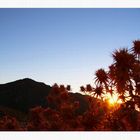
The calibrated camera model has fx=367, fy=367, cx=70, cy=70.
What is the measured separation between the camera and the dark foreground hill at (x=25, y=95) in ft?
220

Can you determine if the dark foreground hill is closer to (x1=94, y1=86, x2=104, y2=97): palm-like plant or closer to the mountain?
the mountain

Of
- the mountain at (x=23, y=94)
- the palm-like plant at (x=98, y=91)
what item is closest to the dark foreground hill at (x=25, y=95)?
the mountain at (x=23, y=94)

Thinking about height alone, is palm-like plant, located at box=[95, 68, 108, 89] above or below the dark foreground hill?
below

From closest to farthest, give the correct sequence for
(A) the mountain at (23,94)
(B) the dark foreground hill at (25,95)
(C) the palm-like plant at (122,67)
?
(C) the palm-like plant at (122,67) → (B) the dark foreground hill at (25,95) → (A) the mountain at (23,94)

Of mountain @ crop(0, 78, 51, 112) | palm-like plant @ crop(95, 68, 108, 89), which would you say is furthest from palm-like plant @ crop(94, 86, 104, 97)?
mountain @ crop(0, 78, 51, 112)

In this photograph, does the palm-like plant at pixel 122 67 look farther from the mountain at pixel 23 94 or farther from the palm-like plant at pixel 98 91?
the mountain at pixel 23 94

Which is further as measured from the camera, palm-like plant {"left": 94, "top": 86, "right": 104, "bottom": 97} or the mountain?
the mountain

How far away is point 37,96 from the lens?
71.1 m

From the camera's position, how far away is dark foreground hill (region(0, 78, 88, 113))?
6712 cm

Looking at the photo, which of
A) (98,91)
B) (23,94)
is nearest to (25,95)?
(23,94)

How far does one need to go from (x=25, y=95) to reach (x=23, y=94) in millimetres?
1250

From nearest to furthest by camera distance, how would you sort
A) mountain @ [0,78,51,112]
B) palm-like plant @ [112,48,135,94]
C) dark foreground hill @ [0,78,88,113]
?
palm-like plant @ [112,48,135,94] → dark foreground hill @ [0,78,88,113] → mountain @ [0,78,51,112]
